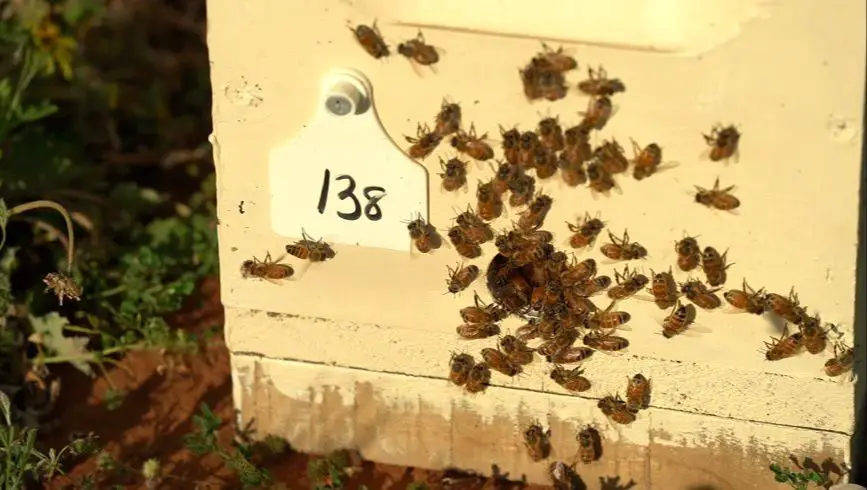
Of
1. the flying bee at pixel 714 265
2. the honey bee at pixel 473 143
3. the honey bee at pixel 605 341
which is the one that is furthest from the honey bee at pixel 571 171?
the honey bee at pixel 605 341

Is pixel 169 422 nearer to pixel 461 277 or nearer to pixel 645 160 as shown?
pixel 461 277

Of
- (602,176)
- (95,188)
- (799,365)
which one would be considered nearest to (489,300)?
(602,176)

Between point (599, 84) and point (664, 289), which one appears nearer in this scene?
point (599, 84)

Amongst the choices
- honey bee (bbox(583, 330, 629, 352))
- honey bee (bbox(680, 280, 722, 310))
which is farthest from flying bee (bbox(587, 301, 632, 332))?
honey bee (bbox(680, 280, 722, 310))

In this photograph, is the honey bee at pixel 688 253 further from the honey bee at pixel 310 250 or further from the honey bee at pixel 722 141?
the honey bee at pixel 310 250

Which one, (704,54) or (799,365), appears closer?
(704,54)

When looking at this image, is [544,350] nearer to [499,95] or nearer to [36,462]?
[499,95]

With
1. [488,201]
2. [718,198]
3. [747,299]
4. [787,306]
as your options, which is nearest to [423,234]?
[488,201]
